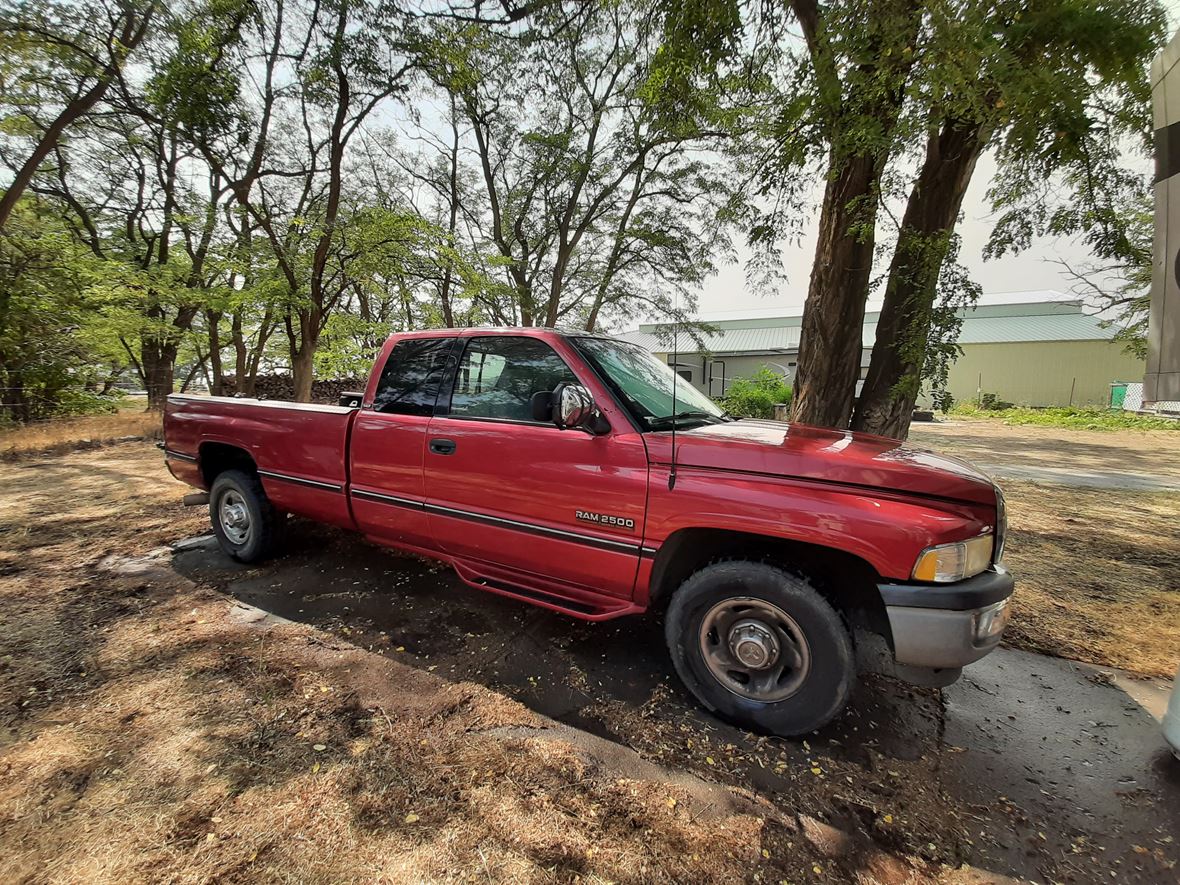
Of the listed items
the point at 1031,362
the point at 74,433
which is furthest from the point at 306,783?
the point at 1031,362

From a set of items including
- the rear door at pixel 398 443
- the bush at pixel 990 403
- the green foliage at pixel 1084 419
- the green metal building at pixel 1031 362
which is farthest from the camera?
the green metal building at pixel 1031 362

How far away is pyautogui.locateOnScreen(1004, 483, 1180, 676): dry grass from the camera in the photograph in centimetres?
322

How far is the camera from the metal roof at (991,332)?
30500 mm

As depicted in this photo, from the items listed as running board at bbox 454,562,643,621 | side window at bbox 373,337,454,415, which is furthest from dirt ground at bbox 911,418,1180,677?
side window at bbox 373,337,454,415

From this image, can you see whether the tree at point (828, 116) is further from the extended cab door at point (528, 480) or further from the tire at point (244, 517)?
the tire at point (244, 517)

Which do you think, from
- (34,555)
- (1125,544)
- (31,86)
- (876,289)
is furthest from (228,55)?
(1125,544)

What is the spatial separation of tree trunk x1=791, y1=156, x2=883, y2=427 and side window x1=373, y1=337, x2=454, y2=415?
11.9 feet

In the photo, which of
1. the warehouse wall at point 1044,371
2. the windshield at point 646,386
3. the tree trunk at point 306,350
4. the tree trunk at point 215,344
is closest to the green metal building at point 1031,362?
the warehouse wall at point 1044,371

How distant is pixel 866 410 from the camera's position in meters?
4.93

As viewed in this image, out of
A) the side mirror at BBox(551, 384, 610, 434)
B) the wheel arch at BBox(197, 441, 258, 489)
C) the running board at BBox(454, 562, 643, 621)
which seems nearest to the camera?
the side mirror at BBox(551, 384, 610, 434)

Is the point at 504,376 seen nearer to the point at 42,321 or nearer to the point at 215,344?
the point at 42,321

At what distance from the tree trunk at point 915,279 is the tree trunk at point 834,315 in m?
0.21

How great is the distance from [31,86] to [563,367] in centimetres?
1575

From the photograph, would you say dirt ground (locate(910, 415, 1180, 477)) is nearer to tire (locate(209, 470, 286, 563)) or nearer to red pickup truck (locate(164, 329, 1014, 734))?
red pickup truck (locate(164, 329, 1014, 734))
